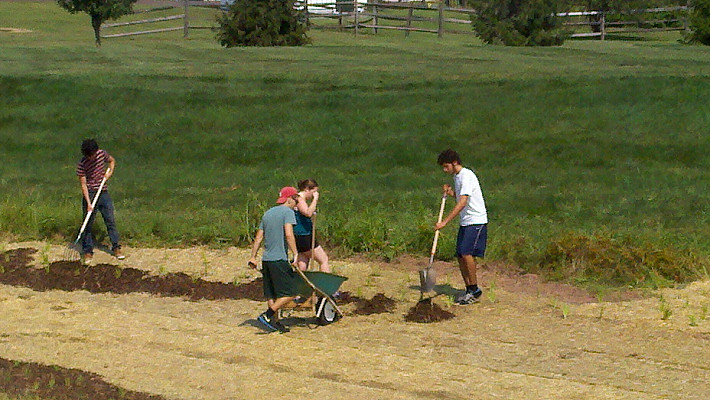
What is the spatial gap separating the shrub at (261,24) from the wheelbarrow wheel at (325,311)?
30.7 m

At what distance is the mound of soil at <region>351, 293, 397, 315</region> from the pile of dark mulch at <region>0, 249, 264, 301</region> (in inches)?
50.9

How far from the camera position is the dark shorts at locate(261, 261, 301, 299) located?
11.0 m

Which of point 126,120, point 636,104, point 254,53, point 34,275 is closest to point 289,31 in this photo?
point 254,53

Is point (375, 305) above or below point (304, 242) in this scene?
below

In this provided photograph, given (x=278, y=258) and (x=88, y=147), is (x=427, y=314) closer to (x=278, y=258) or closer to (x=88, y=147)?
(x=278, y=258)

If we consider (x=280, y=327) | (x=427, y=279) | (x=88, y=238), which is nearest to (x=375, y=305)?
(x=427, y=279)

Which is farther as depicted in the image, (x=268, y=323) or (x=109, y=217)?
(x=109, y=217)

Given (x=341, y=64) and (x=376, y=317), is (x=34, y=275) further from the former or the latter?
(x=341, y=64)

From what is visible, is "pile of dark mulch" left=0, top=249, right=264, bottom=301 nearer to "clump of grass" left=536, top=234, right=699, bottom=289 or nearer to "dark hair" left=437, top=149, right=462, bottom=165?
"dark hair" left=437, top=149, right=462, bottom=165

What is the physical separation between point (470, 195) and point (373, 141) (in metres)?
12.6

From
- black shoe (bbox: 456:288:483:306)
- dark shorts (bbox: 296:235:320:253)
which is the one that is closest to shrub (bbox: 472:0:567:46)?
black shoe (bbox: 456:288:483:306)

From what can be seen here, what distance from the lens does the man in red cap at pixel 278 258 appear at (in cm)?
1094

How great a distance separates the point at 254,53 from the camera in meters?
38.1

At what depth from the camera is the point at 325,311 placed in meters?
11.4
